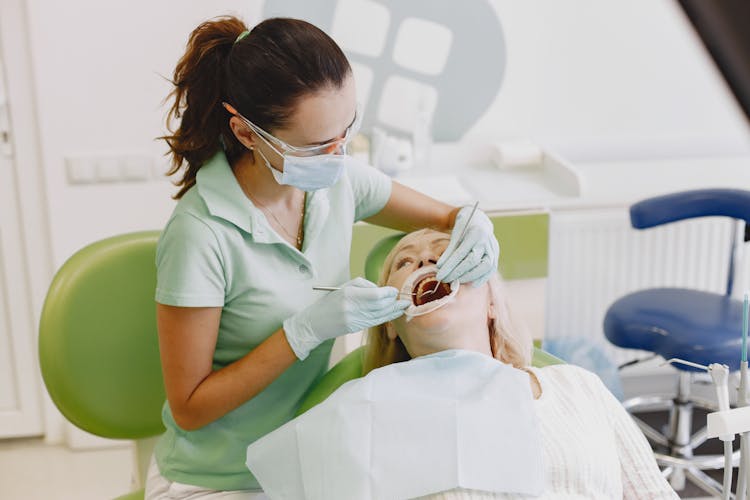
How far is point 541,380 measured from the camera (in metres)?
1.39

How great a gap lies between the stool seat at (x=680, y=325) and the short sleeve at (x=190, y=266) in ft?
4.15

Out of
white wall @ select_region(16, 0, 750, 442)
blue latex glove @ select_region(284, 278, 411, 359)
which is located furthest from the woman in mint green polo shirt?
white wall @ select_region(16, 0, 750, 442)

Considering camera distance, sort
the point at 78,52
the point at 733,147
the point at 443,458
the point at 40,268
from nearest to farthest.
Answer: the point at 443,458 < the point at 78,52 < the point at 40,268 < the point at 733,147

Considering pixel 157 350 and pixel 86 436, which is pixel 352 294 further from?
pixel 86 436

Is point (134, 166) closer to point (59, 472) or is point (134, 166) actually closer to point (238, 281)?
point (59, 472)

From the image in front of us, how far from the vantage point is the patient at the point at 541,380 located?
1.26 m

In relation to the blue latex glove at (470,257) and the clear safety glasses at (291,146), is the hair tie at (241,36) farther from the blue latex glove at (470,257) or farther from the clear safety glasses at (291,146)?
the blue latex glove at (470,257)

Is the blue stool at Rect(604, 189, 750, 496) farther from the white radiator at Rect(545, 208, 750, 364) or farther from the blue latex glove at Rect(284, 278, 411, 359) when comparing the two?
the blue latex glove at Rect(284, 278, 411, 359)

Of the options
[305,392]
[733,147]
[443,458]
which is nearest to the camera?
[443,458]

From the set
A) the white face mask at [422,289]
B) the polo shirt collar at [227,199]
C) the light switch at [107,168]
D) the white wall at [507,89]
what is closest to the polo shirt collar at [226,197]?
the polo shirt collar at [227,199]

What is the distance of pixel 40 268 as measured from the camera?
8.43 feet

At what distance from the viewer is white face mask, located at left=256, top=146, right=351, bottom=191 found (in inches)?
50.1

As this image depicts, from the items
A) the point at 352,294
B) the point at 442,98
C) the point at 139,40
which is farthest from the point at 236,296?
the point at 442,98

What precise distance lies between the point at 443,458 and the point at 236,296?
1.27ft
